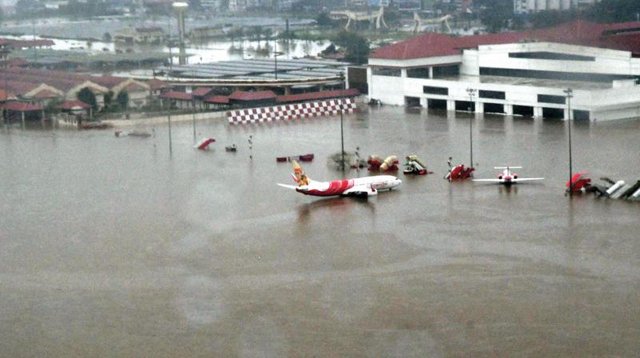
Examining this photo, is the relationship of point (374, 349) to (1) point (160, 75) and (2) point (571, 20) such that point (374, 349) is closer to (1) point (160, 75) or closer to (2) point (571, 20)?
(2) point (571, 20)

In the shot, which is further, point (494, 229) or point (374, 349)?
point (494, 229)

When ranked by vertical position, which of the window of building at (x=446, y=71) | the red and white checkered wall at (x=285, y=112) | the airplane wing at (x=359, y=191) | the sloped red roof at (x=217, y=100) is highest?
the window of building at (x=446, y=71)

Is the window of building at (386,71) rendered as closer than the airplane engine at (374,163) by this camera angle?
No

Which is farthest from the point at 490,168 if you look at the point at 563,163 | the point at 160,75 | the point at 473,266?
the point at 160,75

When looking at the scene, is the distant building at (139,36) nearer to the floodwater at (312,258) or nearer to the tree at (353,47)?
the tree at (353,47)

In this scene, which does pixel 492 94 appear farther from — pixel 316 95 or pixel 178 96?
pixel 178 96

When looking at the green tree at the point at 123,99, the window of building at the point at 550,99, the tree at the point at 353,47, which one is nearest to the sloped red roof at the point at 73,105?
the green tree at the point at 123,99

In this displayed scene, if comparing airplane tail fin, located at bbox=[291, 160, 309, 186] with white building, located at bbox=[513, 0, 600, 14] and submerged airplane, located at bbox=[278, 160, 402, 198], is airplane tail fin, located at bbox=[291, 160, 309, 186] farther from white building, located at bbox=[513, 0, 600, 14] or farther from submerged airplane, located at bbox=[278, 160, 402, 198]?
white building, located at bbox=[513, 0, 600, 14]
